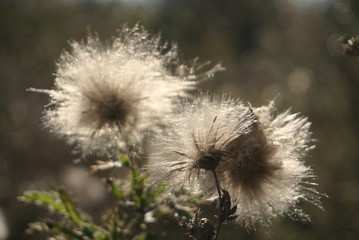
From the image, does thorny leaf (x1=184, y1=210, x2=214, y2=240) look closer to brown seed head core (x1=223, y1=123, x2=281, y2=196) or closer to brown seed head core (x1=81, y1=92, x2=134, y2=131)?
brown seed head core (x1=223, y1=123, x2=281, y2=196)

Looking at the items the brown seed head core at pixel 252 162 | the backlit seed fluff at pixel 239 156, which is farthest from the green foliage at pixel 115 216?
the brown seed head core at pixel 252 162

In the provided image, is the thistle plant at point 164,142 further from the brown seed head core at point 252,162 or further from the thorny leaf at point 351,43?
the thorny leaf at point 351,43

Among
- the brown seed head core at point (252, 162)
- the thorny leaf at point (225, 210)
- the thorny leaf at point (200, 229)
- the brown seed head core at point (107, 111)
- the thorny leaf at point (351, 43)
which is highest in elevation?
the brown seed head core at point (107, 111)

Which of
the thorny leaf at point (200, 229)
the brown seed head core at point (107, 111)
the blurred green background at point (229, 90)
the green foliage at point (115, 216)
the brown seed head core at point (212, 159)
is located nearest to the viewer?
the thorny leaf at point (200, 229)

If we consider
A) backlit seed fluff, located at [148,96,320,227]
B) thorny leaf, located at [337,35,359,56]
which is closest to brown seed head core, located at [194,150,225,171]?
backlit seed fluff, located at [148,96,320,227]

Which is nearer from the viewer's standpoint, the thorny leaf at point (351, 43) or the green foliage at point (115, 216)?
the thorny leaf at point (351, 43)
